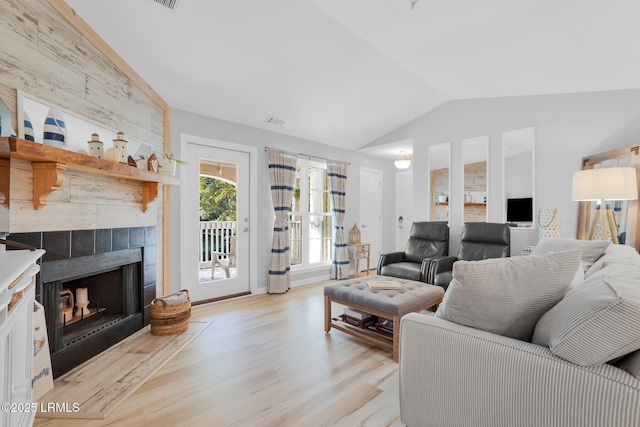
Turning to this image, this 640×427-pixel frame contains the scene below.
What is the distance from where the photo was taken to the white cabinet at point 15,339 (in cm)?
79

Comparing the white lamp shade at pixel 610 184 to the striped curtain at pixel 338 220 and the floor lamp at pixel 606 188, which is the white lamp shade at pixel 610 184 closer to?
the floor lamp at pixel 606 188

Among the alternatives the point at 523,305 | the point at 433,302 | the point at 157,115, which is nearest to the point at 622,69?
the point at 433,302

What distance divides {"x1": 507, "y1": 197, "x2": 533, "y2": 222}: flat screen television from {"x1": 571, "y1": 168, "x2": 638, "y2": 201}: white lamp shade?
106 cm

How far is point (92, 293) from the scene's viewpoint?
96.6 inches

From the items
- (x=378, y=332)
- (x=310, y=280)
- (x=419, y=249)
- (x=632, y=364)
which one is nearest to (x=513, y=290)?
(x=632, y=364)

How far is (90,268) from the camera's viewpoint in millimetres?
2168

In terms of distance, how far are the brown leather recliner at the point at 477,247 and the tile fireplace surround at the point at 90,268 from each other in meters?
2.88

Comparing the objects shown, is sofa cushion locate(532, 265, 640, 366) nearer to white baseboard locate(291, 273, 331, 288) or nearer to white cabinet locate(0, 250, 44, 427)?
white cabinet locate(0, 250, 44, 427)

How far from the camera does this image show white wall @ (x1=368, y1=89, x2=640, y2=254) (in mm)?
3092

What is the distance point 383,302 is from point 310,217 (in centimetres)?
272

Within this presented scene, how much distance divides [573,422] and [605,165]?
10.7 ft

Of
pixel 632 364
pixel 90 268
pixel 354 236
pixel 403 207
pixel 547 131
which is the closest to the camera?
pixel 632 364

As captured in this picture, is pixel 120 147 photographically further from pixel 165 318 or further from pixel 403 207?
pixel 403 207

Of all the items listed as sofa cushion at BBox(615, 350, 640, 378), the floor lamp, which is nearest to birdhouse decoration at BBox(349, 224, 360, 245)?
the floor lamp
